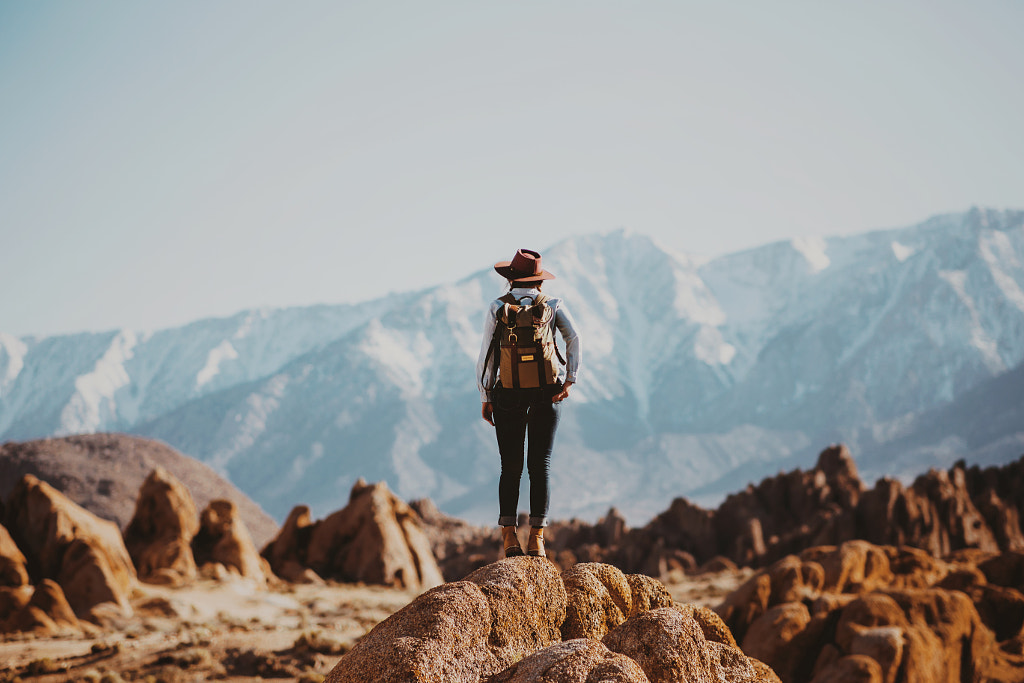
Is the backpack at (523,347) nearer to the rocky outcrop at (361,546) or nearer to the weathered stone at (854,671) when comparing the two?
the weathered stone at (854,671)

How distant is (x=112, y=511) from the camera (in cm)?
6169

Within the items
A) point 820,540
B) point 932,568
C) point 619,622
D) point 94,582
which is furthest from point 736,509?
point 619,622

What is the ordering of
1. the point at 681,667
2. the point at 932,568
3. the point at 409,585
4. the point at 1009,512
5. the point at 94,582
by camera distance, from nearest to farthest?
the point at 681,667
the point at 94,582
the point at 932,568
the point at 409,585
the point at 1009,512

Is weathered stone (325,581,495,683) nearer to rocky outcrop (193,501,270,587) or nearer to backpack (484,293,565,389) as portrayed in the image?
backpack (484,293,565,389)

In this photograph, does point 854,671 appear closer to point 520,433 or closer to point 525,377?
point 520,433

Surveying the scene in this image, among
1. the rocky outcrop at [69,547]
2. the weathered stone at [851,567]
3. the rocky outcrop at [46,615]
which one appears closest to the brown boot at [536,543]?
the weathered stone at [851,567]

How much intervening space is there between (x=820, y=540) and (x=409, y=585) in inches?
916

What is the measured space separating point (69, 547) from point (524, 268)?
87.7 ft

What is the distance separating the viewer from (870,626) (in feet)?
68.4

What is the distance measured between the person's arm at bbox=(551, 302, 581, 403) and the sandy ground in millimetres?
10349

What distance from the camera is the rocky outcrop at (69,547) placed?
91.3ft

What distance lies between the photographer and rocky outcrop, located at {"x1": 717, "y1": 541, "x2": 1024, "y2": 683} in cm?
1938

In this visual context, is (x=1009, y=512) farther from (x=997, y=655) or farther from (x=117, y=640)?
(x=117, y=640)

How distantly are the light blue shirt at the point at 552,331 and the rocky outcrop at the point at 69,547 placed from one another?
2183 centimetres
